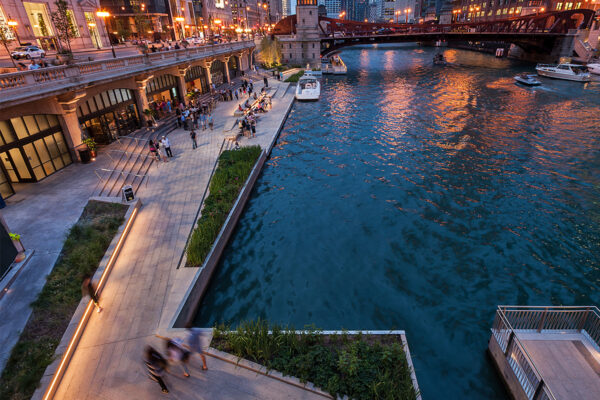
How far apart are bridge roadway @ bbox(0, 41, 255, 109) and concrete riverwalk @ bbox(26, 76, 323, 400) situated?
7.09m

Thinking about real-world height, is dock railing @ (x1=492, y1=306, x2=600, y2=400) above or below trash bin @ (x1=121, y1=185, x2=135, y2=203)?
below

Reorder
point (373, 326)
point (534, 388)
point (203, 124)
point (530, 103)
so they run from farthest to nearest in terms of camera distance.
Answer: point (530, 103), point (203, 124), point (373, 326), point (534, 388)

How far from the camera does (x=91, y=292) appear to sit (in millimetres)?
10719

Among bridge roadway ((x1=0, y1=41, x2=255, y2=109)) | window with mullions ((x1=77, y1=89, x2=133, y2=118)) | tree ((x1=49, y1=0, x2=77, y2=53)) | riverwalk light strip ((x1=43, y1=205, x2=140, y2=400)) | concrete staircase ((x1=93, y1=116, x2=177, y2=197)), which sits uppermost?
tree ((x1=49, y1=0, x2=77, y2=53))

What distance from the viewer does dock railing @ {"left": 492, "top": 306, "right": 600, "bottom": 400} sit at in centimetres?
882

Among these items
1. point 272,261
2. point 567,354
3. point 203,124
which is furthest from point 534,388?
point 203,124

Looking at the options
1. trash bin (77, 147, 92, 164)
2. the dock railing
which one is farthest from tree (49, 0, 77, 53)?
the dock railing

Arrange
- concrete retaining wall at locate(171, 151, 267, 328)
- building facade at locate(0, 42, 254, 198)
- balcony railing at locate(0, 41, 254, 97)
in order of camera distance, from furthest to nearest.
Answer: building facade at locate(0, 42, 254, 198)
balcony railing at locate(0, 41, 254, 97)
concrete retaining wall at locate(171, 151, 267, 328)

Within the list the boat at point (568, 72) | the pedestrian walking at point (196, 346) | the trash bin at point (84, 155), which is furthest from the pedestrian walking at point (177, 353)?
the boat at point (568, 72)

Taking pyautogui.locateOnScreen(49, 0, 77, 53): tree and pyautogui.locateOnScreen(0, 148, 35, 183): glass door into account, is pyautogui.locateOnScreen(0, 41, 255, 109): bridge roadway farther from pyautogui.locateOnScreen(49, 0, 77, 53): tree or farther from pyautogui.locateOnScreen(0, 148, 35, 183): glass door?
pyautogui.locateOnScreen(0, 148, 35, 183): glass door

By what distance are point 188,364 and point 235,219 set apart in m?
9.57

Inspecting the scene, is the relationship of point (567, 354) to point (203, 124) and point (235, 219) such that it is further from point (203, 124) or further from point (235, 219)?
point (203, 124)

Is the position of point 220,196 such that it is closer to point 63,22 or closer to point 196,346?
point 196,346

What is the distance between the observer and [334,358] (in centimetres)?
930
